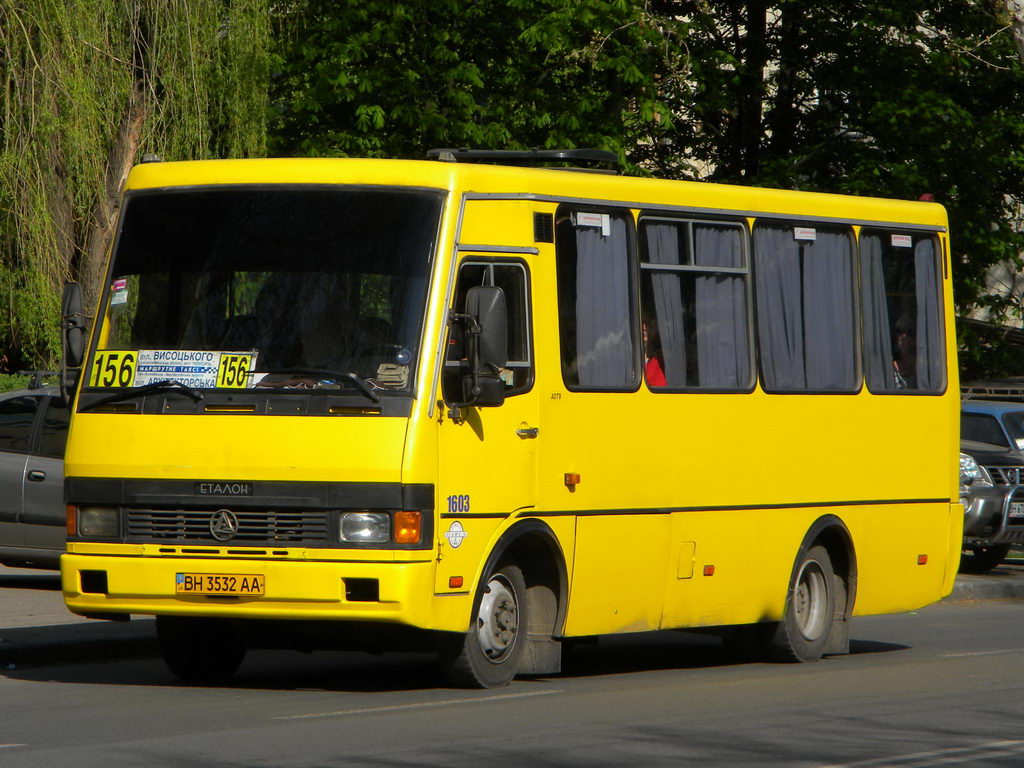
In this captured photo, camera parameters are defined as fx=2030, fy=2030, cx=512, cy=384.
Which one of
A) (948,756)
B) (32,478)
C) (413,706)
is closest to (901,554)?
(413,706)

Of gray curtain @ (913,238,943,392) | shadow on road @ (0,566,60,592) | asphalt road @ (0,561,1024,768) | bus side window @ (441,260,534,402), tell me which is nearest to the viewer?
asphalt road @ (0,561,1024,768)

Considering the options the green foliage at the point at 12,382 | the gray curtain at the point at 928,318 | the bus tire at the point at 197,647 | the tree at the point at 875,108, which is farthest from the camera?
the tree at the point at 875,108

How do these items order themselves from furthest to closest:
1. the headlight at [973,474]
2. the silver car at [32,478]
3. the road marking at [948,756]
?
the headlight at [973,474], the silver car at [32,478], the road marking at [948,756]

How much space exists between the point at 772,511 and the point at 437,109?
51.1 ft

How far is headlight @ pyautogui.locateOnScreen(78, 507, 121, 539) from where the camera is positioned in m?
10.9

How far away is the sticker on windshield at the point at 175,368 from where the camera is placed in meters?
10.8

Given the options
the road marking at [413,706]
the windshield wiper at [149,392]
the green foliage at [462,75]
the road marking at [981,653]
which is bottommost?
the road marking at [981,653]

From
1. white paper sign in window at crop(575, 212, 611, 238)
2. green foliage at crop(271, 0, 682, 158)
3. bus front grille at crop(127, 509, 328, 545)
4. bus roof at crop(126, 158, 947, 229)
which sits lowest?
bus front grille at crop(127, 509, 328, 545)

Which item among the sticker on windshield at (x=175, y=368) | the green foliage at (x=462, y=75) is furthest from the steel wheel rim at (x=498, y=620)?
the green foliage at (x=462, y=75)

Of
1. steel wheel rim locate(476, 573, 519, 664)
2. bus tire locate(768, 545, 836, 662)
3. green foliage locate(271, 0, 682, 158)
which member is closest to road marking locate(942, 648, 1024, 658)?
bus tire locate(768, 545, 836, 662)

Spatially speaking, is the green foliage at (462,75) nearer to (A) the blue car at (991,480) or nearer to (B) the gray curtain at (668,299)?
(A) the blue car at (991,480)

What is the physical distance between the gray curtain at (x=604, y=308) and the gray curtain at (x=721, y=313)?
834 millimetres

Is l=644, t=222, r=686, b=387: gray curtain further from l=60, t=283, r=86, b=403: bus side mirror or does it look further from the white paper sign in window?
l=60, t=283, r=86, b=403: bus side mirror

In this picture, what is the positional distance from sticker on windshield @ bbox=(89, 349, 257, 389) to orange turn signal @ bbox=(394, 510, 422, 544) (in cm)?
112
